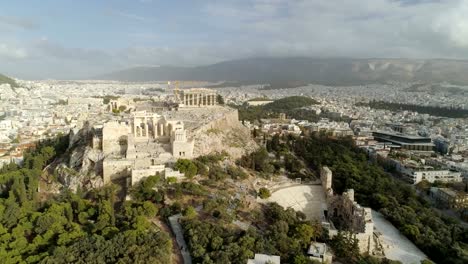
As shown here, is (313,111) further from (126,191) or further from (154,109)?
(126,191)

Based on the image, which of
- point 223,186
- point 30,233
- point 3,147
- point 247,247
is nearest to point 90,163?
point 30,233

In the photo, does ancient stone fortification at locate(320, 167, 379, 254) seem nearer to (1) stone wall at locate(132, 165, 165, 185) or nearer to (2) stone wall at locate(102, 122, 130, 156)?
(1) stone wall at locate(132, 165, 165, 185)

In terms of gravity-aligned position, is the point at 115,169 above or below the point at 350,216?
above

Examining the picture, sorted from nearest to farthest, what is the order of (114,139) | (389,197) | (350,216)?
(350,216), (114,139), (389,197)

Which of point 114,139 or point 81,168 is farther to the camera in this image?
point 114,139

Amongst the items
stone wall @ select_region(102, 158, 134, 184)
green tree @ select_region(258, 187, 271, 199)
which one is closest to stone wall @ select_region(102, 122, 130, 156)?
stone wall @ select_region(102, 158, 134, 184)

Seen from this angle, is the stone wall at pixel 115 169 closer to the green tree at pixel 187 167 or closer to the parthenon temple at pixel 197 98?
the green tree at pixel 187 167

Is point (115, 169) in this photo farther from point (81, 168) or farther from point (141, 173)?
point (81, 168)

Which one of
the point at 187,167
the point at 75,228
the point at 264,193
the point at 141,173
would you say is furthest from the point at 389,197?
the point at 75,228
